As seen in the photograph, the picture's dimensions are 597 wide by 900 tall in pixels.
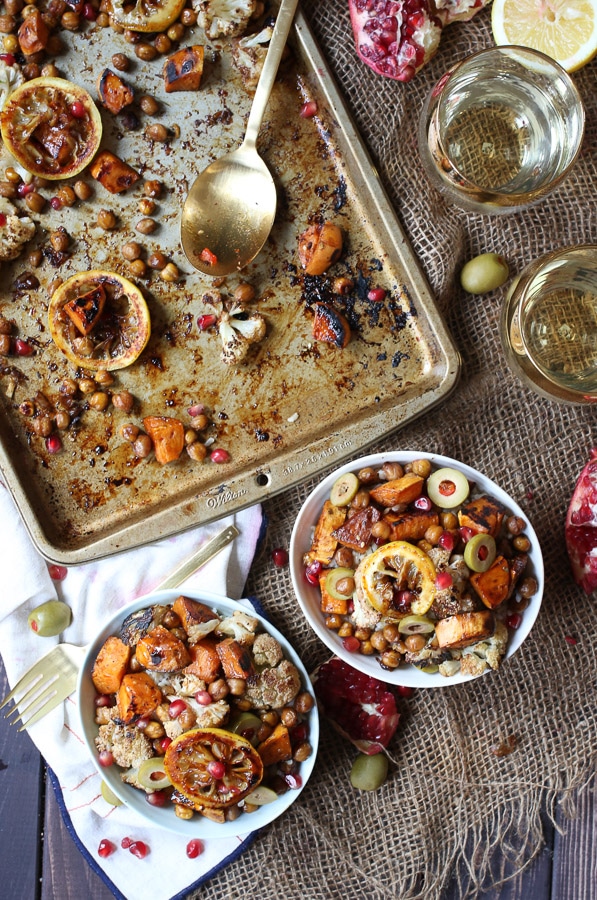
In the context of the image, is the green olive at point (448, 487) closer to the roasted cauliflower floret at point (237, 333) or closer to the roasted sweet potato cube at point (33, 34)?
the roasted cauliflower floret at point (237, 333)

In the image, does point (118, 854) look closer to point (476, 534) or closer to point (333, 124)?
point (476, 534)

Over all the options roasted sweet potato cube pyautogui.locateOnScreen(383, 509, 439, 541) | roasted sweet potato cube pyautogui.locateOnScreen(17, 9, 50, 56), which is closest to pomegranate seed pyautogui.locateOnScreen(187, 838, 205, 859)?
roasted sweet potato cube pyautogui.locateOnScreen(383, 509, 439, 541)

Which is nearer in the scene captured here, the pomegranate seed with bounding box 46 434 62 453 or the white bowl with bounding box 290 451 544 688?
the white bowl with bounding box 290 451 544 688

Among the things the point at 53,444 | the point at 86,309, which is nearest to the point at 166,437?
the point at 53,444

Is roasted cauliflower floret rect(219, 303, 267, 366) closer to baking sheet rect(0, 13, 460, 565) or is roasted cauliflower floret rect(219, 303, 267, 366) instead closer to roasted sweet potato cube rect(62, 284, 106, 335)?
baking sheet rect(0, 13, 460, 565)

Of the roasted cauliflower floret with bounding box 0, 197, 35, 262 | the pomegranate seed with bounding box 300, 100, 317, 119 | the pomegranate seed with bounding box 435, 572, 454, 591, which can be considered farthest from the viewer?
the pomegranate seed with bounding box 300, 100, 317, 119

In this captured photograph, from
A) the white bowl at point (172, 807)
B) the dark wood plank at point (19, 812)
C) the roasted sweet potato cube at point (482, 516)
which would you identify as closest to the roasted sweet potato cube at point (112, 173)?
the white bowl at point (172, 807)

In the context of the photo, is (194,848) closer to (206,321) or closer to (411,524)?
(411,524)
